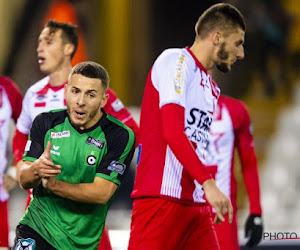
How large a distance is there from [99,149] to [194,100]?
568 millimetres

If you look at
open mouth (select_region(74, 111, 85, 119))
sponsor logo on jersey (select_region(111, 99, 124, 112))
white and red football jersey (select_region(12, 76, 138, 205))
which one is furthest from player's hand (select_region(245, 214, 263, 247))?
open mouth (select_region(74, 111, 85, 119))

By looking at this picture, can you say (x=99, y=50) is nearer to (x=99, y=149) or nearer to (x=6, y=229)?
(x=6, y=229)

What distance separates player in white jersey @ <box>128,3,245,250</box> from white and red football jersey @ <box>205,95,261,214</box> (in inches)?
72.1

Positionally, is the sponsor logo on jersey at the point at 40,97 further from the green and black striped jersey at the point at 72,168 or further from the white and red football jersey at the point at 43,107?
the green and black striped jersey at the point at 72,168

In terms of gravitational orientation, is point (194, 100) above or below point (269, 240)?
above

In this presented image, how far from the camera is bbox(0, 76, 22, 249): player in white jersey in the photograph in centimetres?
612

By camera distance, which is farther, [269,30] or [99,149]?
[269,30]

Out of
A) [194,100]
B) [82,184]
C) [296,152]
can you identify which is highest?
[194,100]

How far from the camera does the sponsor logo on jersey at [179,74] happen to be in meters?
4.51

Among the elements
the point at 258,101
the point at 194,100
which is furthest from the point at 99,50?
the point at 194,100

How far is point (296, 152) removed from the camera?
13.0m

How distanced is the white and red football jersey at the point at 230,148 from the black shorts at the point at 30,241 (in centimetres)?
237

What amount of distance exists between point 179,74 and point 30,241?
3.70 ft

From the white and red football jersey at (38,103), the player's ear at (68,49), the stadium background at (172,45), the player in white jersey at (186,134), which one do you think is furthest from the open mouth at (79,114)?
the stadium background at (172,45)
